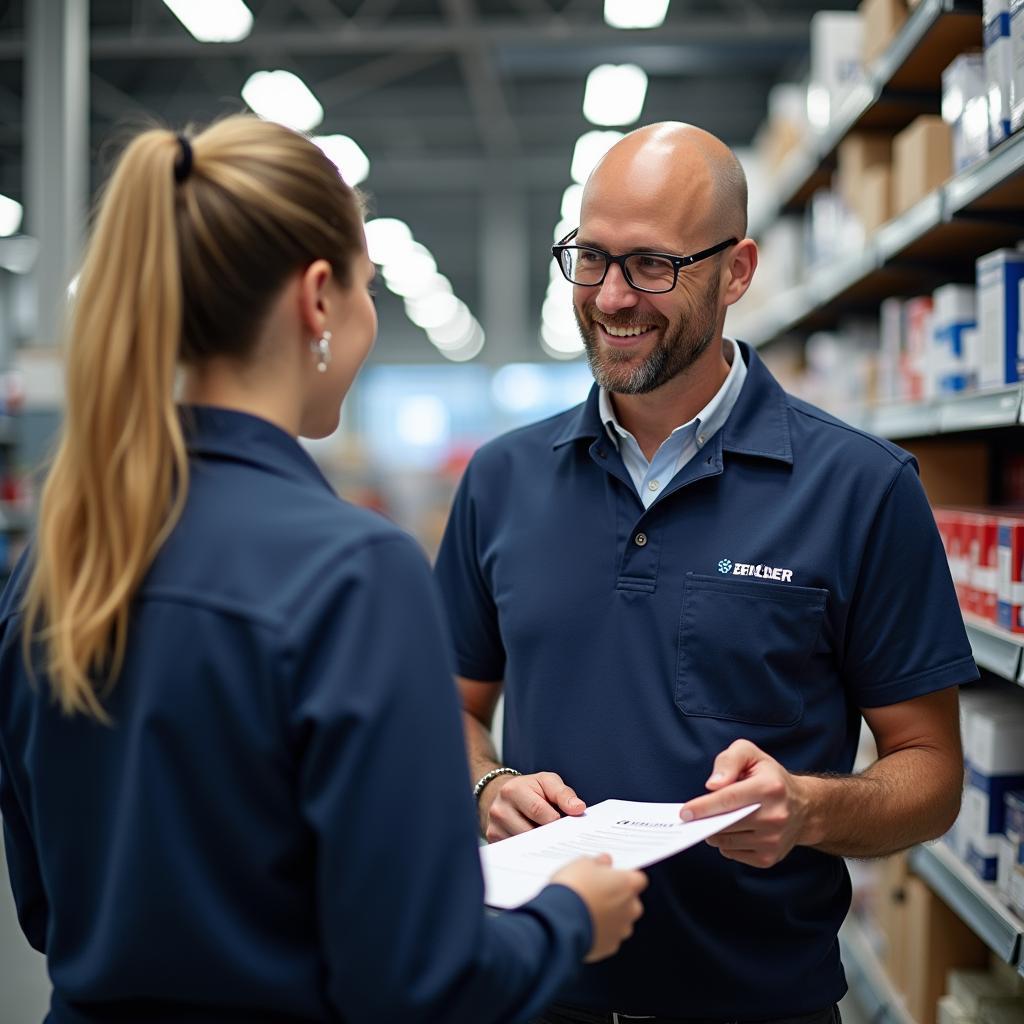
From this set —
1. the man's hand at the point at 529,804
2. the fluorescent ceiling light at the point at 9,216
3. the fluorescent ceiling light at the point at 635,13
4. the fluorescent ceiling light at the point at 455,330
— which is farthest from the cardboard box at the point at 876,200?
the fluorescent ceiling light at the point at 455,330

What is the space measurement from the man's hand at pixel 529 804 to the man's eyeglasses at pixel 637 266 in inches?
30.2

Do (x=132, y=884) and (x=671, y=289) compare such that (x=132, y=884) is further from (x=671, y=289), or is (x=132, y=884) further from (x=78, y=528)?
(x=671, y=289)

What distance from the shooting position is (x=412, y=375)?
29219 mm

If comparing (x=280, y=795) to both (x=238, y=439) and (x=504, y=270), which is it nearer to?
(x=238, y=439)

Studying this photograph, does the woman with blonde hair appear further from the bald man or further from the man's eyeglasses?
the man's eyeglasses

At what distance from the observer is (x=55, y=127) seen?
8.19 metres

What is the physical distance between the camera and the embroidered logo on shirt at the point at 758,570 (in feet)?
5.41

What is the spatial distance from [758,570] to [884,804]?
0.37 meters

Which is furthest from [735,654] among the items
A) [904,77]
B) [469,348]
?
[469,348]

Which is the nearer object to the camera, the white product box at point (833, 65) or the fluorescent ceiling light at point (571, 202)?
the white product box at point (833, 65)

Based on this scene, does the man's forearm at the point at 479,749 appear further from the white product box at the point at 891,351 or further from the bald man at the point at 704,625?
the white product box at the point at 891,351

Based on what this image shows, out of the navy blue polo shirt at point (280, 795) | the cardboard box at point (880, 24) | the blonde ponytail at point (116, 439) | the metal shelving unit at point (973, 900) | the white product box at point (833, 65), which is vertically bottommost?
the metal shelving unit at point (973, 900)

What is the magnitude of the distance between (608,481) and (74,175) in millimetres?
7589

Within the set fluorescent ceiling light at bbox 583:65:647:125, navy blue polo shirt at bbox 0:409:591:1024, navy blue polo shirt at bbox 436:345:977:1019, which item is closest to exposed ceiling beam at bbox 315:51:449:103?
fluorescent ceiling light at bbox 583:65:647:125
